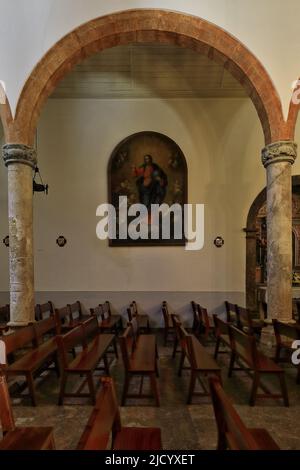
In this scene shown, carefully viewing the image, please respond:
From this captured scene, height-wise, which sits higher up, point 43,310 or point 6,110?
point 6,110

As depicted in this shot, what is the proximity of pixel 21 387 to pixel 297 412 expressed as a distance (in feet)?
10.5

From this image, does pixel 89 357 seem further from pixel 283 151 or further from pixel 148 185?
pixel 148 185

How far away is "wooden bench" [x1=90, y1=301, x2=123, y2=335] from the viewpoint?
232 inches

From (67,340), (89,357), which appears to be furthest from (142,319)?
(67,340)

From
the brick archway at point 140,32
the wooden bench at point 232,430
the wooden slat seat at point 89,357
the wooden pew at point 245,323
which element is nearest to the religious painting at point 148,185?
the wooden pew at point 245,323

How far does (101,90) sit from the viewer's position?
24.5ft

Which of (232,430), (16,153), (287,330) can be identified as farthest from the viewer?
(16,153)

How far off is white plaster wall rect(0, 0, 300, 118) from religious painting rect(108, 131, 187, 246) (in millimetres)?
2838

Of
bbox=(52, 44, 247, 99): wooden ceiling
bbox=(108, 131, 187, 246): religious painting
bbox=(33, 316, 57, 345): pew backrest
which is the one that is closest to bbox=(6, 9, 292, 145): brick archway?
bbox=(52, 44, 247, 99): wooden ceiling

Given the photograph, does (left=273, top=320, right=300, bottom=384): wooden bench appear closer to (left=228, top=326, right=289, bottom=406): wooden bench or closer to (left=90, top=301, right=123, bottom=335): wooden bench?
(left=228, top=326, right=289, bottom=406): wooden bench

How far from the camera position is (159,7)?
518 cm

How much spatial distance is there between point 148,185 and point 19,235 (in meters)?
3.61
